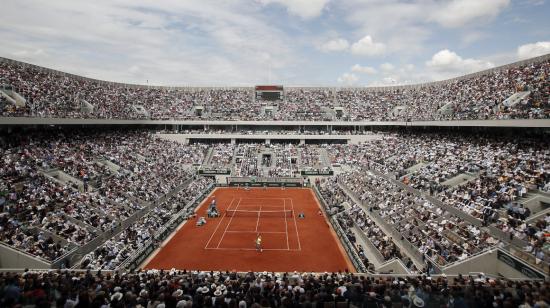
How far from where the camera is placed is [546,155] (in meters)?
25.4

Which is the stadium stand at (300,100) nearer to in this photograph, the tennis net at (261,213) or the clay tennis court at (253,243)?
the clay tennis court at (253,243)

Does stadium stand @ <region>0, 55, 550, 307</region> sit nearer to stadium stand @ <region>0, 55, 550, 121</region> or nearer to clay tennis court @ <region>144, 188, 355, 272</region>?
stadium stand @ <region>0, 55, 550, 121</region>

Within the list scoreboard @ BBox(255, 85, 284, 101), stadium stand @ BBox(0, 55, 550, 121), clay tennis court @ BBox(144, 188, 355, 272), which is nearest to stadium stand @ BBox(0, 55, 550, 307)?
stadium stand @ BBox(0, 55, 550, 121)

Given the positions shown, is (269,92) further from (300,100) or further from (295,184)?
(295,184)

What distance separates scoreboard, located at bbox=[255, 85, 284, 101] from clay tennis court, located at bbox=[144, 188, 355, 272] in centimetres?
3617

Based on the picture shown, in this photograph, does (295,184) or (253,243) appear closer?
(253,243)

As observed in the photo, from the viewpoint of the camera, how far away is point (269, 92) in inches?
2859

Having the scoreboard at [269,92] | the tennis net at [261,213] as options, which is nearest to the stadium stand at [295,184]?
the tennis net at [261,213]

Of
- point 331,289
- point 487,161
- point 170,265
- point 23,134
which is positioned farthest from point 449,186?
point 23,134

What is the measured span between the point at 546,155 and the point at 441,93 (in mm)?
30264

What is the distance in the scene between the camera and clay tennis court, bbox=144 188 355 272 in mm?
22720

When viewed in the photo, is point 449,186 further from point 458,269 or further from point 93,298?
point 93,298

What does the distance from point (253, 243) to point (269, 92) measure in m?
49.8

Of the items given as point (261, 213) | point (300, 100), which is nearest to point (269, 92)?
point (300, 100)
